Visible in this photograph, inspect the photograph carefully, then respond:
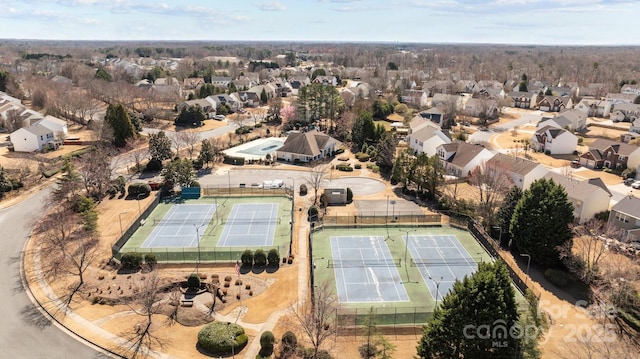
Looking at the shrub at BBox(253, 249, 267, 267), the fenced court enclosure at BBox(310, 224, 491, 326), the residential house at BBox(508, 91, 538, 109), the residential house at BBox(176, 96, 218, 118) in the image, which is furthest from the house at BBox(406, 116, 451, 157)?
the residential house at BBox(508, 91, 538, 109)

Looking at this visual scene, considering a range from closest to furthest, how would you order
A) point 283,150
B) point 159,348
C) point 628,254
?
point 159,348 < point 628,254 < point 283,150

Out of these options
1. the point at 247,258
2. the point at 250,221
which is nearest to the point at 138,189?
the point at 250,221

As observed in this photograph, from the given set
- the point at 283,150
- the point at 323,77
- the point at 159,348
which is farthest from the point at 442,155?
the point at 323,77

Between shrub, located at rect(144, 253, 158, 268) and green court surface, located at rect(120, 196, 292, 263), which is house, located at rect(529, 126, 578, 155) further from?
shrub, located at rect(144, 253, 158, 268)

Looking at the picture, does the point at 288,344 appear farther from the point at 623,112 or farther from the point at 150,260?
the point at 623,112

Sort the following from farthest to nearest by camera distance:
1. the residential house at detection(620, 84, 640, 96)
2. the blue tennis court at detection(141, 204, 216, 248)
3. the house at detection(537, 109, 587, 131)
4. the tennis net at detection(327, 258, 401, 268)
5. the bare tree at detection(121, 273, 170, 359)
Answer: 1. the residential house at detection(620, 84, 640, 96)
2. the house at detection(537, 109, 587, 131)
3. the blue tennis court at detection(141, 204, 216, 248)
4. the tennis net at detection(327, 258, 401, 268)
5. the bare tree at detection(121, 273, 170, 359)

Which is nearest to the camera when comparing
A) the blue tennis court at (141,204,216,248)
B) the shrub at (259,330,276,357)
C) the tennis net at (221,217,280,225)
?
the shrub at (259,330,276,357)

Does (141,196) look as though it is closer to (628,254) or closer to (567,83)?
(628,254)
